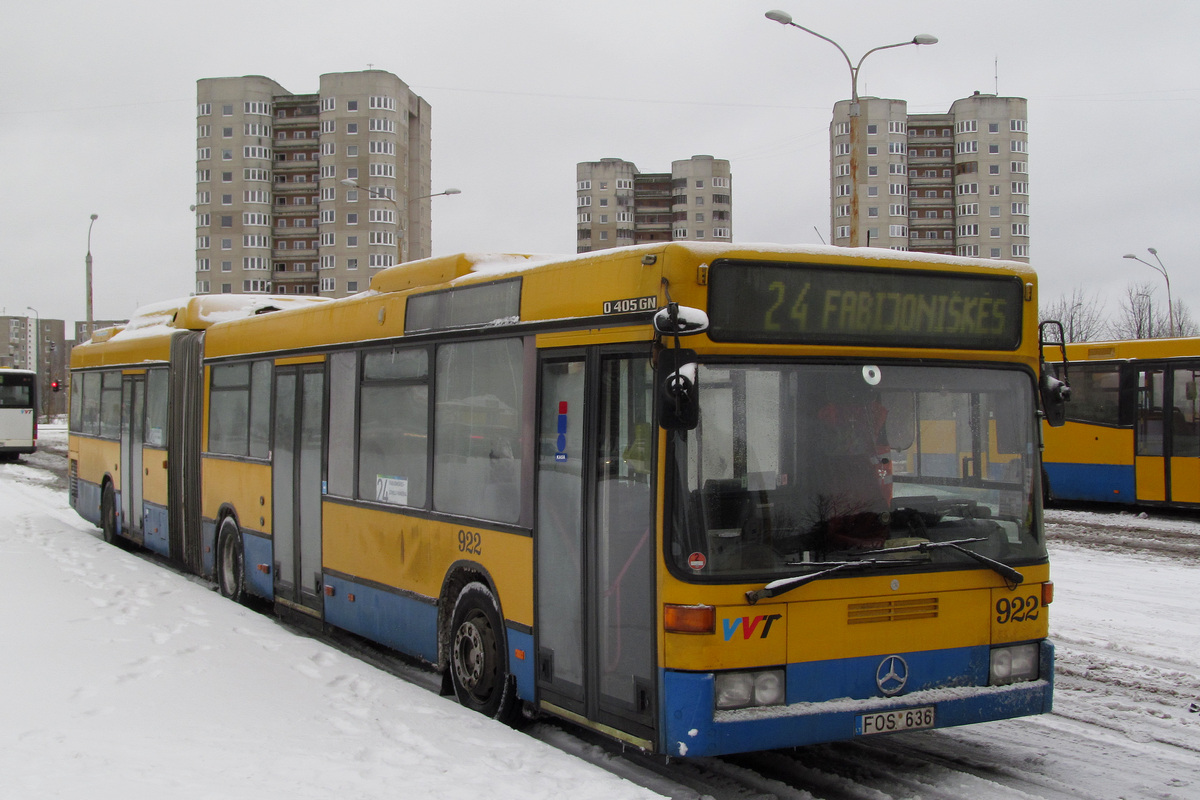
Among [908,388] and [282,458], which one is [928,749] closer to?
[908,388]

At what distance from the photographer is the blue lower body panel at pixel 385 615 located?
7.82 metres

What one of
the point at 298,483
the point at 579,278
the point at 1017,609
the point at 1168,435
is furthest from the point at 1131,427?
the point at 579,278

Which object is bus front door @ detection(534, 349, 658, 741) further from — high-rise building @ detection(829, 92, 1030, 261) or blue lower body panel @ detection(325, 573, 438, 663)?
high-rise building @ detection(829, 92, 1030, 261)

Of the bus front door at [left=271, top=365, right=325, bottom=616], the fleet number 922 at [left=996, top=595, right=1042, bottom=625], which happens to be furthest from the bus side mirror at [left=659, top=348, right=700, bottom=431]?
the bus front door at [left=271, top=365, right=325, bottom=616]

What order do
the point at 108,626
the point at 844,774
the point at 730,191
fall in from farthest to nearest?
A: the point at 730,191 < the point at 108,626 < the point at 844,774

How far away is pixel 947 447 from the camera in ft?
19.0

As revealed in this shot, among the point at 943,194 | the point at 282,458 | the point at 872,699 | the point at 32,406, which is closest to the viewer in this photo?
the point at 872,699

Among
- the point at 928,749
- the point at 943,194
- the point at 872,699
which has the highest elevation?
the point at 943,194

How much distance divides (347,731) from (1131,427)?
55.3 ft

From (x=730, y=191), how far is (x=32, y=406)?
292ft

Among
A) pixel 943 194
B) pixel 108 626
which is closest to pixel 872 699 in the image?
pixel 108 626

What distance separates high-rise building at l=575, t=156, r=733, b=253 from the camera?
392 feet

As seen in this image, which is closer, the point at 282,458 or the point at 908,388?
the point at 908,388

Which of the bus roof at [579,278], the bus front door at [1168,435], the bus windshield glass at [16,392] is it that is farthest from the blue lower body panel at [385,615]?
the bus windshield glass at [16,392]
